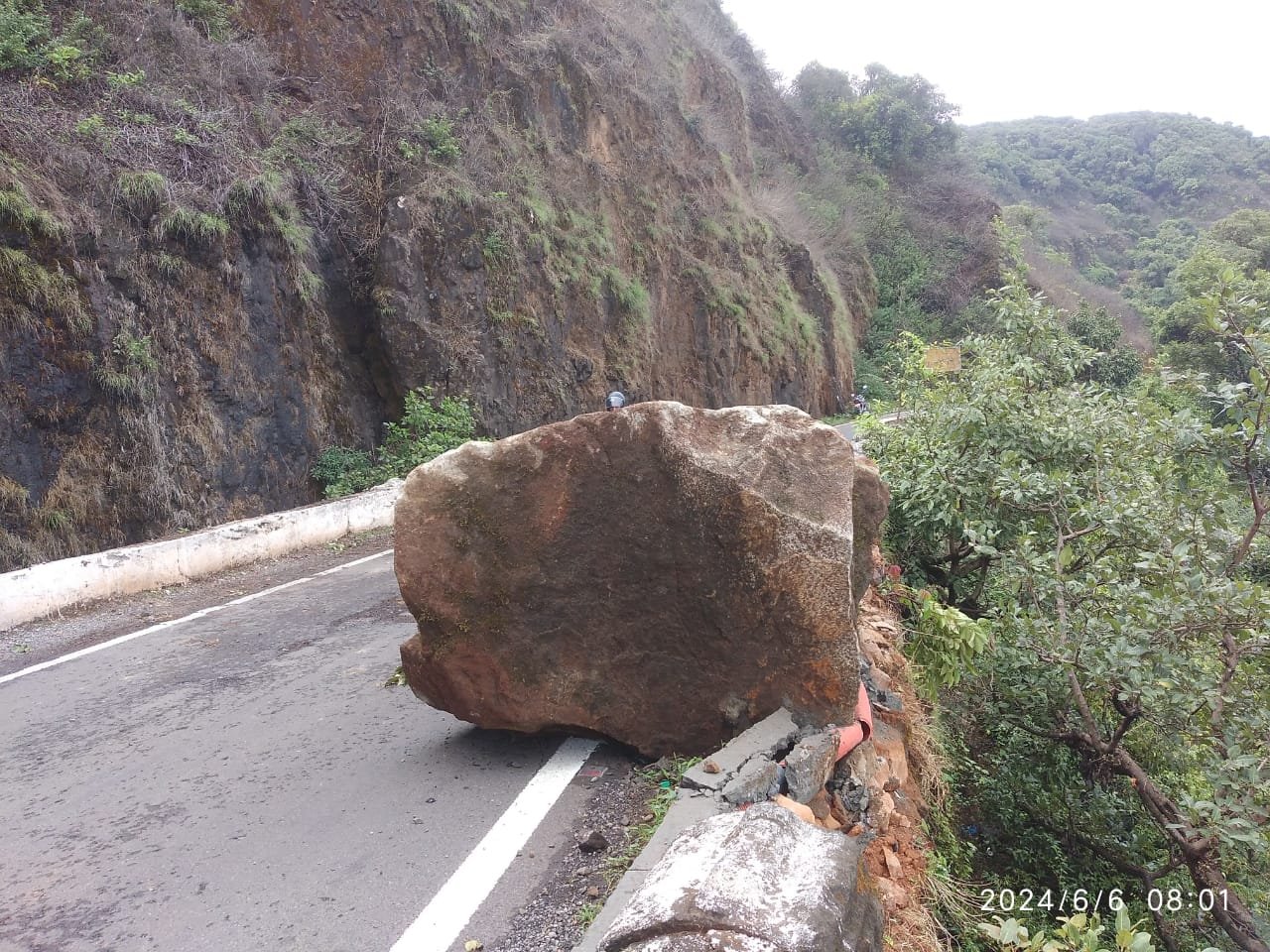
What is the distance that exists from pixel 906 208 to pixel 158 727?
4258 centimetres

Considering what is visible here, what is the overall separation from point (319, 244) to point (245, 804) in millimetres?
12458

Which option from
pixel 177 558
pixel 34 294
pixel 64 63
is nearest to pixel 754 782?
pixel 177 558

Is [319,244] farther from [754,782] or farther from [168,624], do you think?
[754,782]

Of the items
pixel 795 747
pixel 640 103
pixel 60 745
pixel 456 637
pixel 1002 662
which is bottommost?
pixel 1002 662

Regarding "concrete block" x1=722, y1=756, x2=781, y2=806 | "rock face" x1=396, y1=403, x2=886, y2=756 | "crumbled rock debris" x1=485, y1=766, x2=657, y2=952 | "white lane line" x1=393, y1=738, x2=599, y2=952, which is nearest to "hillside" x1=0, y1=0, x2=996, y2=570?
"rock face" x1=396, y1=403, x2=886, y2=756

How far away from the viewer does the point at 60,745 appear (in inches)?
171

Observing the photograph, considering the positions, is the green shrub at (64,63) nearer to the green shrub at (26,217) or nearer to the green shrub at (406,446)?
the green shrub at (26,217)

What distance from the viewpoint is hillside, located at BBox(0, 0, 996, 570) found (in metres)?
9.78

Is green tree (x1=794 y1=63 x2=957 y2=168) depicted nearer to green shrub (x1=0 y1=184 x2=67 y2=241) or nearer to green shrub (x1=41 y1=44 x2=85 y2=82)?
green shrub (x1=41 y1=44 x2=85 y2=82)

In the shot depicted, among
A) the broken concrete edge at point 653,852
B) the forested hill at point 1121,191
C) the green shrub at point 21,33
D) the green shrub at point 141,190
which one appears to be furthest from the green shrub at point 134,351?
the forested hill at point 1121,191

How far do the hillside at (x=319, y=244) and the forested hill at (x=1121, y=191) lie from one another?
917 inches

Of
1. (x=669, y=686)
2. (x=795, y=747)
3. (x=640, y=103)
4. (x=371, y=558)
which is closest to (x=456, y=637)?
(x=669, y=686)

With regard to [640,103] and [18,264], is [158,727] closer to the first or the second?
[18,264]

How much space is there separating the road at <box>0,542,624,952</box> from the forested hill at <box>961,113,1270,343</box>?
38969 millimetres
